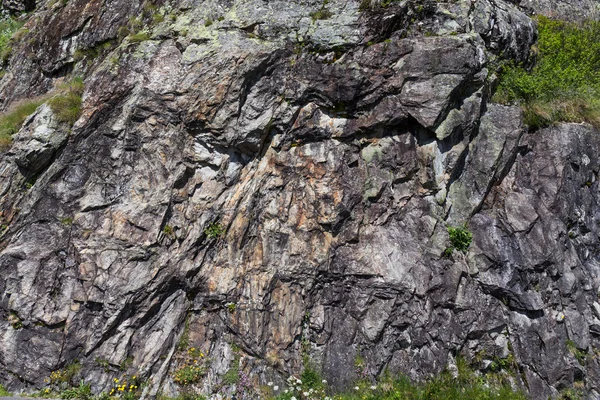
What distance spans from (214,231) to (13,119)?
5894 mm

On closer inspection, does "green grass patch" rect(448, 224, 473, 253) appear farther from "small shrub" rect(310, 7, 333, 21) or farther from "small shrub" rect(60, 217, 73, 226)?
"small shrub" rect(60, 217, 73, 226)

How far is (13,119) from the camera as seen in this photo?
30.0 ft

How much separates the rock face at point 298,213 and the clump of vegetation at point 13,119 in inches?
27.6

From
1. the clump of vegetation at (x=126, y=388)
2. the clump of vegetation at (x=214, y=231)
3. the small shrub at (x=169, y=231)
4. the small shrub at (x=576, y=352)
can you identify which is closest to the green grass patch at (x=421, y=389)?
the small shrub at (x=576, y=352)

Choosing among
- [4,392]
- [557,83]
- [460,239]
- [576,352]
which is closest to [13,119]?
[4,392]

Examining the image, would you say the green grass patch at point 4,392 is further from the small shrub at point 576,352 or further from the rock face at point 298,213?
the small shrub at point 576,352

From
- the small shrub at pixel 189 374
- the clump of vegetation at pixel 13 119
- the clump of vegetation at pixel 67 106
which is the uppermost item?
the clump of vegetation at pixel 67 106

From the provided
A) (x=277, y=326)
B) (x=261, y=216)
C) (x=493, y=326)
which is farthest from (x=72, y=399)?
(x=493, y=326)

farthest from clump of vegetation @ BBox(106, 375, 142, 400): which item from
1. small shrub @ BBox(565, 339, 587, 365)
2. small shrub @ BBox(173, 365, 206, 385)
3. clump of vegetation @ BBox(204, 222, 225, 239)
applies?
small shrub @ BBox(565, 339, 587, 365)

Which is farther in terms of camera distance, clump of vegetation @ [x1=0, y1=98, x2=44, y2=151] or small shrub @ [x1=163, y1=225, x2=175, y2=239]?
clump of vegetation @ [x1=0, y1=98, x2=44, y2=151]

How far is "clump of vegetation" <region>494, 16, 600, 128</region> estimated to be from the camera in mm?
9172

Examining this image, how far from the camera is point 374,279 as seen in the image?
7.38 metres

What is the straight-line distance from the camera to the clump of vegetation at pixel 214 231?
7.70 meters

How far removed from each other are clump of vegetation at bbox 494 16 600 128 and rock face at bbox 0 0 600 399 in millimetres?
610
